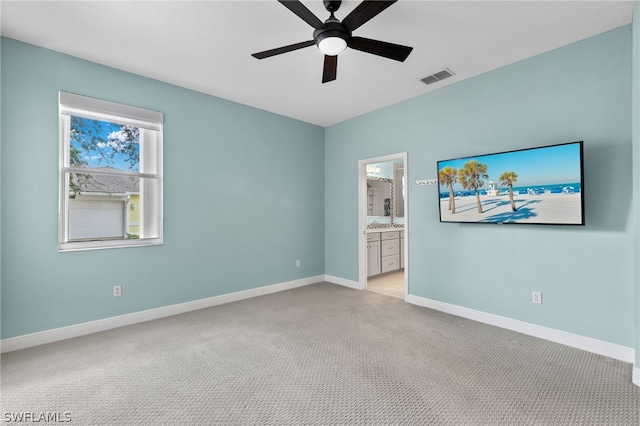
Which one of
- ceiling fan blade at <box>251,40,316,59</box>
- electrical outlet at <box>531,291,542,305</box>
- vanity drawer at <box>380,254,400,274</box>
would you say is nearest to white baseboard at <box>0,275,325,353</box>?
vanity drawer at <box>380,254,400,274</box>

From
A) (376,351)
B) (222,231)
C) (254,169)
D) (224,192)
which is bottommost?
(376,351)

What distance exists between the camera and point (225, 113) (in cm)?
412

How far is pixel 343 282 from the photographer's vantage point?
506 cm

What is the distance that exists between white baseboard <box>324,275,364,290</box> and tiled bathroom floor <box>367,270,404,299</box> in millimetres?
222

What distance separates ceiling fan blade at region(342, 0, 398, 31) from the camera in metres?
1.77

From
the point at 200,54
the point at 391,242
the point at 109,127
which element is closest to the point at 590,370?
the point at 391,242

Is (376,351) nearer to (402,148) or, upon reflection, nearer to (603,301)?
(603,301)

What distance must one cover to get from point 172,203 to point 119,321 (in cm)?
144

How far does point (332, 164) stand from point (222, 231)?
2.30 meters

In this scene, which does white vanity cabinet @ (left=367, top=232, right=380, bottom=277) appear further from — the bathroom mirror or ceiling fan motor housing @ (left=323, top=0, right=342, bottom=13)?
ceiling fan motor housing @ (left=323, top=0, right=342, bottom=13)

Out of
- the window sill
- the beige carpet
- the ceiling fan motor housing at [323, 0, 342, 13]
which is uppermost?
the ceiling fan motor housing at [323, 0, 342, 13]

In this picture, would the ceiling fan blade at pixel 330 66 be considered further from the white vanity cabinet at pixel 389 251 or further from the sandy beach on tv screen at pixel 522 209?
the white vanity cabinet at pixel 389 251

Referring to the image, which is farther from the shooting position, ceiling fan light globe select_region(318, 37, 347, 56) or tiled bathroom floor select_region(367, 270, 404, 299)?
tiled bathroom floor select_region(367, 270, 404, 299)

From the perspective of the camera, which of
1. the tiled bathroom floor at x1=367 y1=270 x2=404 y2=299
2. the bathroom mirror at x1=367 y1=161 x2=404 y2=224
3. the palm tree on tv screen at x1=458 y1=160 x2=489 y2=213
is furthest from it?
the bathroom mirror at x1=367 y1=161 x2=404 y2=224
